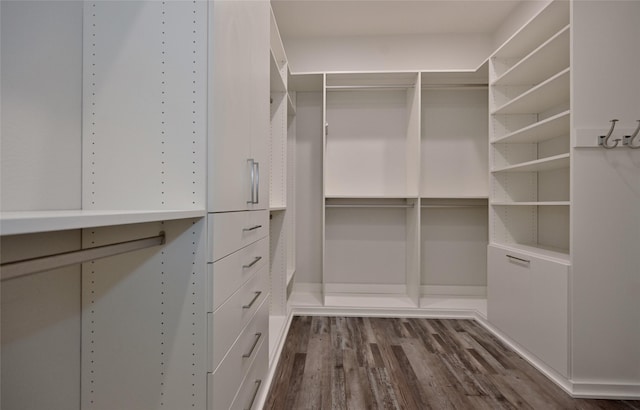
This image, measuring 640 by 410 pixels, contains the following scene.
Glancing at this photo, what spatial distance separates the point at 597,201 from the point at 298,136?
2.40 m

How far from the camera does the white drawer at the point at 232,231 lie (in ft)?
2.90

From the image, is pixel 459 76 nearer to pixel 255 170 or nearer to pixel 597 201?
pixel 597 201

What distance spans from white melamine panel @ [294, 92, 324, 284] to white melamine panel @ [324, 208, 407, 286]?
0.13 meters

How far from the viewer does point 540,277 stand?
1794 millimetres

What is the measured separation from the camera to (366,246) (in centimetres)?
306

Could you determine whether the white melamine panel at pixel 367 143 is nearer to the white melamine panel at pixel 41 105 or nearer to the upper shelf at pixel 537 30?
the upper shelf at pixel 537 30

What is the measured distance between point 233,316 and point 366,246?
217cm

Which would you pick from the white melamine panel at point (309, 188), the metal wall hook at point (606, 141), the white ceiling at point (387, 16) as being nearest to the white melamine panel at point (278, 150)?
the white melamine panel at point (309, 188)

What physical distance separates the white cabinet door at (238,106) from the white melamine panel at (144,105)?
39 millimetres

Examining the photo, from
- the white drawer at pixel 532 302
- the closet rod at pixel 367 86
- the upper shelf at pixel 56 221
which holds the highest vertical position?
the closet rod at pixel 367 86

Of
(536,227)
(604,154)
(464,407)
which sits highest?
(604,154)

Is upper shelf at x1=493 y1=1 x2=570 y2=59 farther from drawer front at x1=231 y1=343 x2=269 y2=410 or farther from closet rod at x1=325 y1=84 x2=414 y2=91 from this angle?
drawer front at x1=231 y1=343 x2=269 y2=410

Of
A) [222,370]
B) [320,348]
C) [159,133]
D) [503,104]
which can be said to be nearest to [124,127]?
[159,133]

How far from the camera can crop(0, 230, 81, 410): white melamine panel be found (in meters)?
0.73
